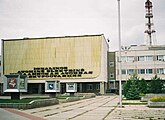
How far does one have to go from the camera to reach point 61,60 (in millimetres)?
76812

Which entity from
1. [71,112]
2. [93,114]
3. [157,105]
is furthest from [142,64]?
[93,114]

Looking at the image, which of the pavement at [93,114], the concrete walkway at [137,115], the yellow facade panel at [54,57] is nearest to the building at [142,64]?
the yellow facade panel at [54,57]

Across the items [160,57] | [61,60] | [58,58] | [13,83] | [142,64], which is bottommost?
[13,83]

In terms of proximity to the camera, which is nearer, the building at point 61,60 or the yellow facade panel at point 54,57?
the building at point 61,60

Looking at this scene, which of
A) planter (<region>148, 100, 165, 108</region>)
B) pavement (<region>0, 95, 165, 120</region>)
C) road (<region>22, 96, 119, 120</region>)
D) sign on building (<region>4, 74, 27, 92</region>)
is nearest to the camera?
pavement (<region>0, 95, 165, 120</region>)

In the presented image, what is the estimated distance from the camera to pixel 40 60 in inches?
3078

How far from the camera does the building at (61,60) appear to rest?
2938 inches

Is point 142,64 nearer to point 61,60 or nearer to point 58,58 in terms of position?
point 61,60

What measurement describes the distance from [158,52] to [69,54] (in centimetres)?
2262

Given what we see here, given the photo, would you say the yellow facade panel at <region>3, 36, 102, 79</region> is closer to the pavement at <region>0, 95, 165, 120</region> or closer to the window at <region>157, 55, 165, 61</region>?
the window at <region>157, 55, 165, 61</region>

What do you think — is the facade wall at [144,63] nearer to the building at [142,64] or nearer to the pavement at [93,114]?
the building at [142,64]

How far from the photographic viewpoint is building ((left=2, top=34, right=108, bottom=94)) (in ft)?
245

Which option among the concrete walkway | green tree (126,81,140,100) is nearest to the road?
the concrete walkway

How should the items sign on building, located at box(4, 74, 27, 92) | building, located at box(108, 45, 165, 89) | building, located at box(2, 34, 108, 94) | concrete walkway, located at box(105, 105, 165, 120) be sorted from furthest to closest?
building, located at box(108, 45, 165, 89) → building, located at box(2, 34, 108, 94) → sign on building, located at box(4, 74, 27, 92) → concrete walkway, located at box(105, 105, 165, 120)
